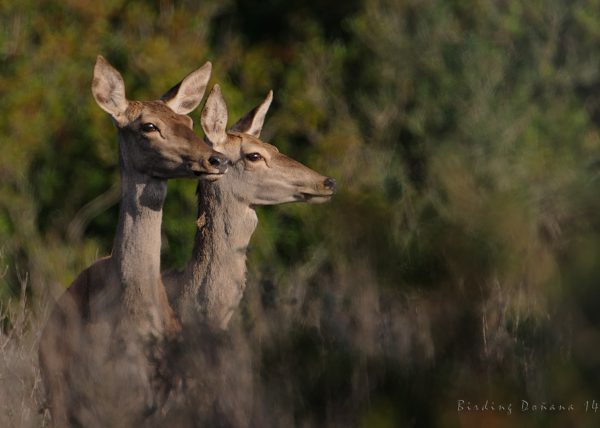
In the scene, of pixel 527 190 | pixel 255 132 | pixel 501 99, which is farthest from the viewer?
pixel 501 99

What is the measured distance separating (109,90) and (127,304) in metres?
1.67

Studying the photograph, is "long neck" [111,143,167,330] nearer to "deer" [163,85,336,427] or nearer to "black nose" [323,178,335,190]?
"deer" [163,85,336,427]

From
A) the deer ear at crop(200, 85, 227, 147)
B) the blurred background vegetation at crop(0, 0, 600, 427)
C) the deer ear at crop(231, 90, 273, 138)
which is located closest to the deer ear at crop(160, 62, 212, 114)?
the deer ear at crop(200, 85, 227, 147)

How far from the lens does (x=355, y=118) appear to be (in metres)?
17.7

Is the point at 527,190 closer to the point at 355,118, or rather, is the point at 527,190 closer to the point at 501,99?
the point at 501,99

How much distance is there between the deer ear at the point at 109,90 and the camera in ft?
30.6

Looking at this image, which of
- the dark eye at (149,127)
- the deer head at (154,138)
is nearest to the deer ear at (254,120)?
the deer head at (154,138)

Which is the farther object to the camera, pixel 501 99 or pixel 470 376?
pixel 501 99

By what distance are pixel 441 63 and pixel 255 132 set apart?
6.21m

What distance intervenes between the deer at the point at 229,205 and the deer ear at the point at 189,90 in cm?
36

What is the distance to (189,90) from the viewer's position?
33.4 feet

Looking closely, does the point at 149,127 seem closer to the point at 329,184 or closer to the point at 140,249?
the point at 140,249

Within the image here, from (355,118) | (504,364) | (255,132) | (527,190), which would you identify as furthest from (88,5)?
(504,364)

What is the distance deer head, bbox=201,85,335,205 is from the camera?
33.7 feet
